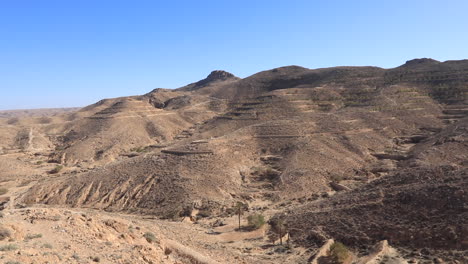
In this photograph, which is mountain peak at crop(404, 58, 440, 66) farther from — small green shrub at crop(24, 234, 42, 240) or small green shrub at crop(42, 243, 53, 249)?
small green shrub at crop(42, 243, 53, 249)

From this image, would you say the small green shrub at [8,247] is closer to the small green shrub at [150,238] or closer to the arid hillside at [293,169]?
the arid hillside at [293,169]

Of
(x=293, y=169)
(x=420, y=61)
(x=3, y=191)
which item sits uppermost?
(x=420, y=61)

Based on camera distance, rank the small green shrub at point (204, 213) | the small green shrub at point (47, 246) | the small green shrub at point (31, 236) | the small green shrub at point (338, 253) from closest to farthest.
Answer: the small green shrub at point (47, 246)
the small green shrub at point (31, 236)
the small green shrub at point (338, 253)
the small green shrub at point (204, 213)

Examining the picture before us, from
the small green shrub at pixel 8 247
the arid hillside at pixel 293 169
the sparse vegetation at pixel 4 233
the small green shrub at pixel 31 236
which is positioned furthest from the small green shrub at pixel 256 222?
the small green shrub at pixel 8 247

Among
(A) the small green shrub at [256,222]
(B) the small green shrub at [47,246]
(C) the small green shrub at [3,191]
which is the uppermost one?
(B) the small green shrub at [47,246]

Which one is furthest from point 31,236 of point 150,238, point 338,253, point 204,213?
point 204,213

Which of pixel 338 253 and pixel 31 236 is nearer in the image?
pixel 31 236

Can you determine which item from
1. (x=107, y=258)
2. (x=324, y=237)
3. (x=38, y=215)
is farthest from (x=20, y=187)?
(x=324, y=237)

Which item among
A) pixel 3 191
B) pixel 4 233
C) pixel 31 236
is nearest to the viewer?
pixel 4 233

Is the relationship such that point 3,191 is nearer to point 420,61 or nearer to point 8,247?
point 8,247

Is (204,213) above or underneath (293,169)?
underneath

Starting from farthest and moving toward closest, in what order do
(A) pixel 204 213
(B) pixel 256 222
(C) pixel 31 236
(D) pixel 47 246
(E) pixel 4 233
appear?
(A) pixel 204 213 → (B) pixel 256 222 → (C) pixel 31 236 → (E) pixel 4 233 → (D) pixel 47 246

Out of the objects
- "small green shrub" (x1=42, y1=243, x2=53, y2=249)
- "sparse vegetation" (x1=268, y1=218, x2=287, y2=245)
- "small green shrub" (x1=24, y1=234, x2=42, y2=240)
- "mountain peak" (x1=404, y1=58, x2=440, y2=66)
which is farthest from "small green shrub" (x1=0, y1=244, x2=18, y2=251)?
"mountain peak" (x1=404, y1=58, x2=440, y2=66)

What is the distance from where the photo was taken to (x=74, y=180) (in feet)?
102
